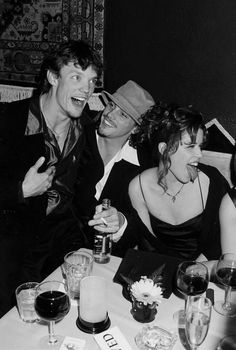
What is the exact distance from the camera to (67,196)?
249 cm

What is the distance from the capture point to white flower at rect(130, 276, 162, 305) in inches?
49.9

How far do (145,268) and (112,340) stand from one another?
353 millimetres

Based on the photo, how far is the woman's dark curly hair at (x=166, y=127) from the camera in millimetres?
2068

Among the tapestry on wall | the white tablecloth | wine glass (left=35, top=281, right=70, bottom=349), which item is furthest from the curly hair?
wine glass (left=35, top=281, right=70, bottom=349)

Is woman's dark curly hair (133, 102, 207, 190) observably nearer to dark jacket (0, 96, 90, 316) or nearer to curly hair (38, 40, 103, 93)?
curly hair (38, 40, 103, 93)

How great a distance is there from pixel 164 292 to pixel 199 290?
0.45ft

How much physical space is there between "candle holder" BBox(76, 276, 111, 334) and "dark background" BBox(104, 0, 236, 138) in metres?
2.16

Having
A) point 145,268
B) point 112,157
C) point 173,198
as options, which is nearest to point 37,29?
point 112,157

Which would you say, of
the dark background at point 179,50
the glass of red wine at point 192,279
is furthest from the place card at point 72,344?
the dark background at point 179,50

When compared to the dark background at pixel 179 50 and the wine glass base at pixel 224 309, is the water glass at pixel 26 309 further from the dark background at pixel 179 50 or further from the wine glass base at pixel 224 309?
the dark background at pixel 179 50

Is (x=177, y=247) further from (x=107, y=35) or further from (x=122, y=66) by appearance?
(x=107, y=35)

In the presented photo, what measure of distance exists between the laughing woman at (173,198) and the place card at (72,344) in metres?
0.91

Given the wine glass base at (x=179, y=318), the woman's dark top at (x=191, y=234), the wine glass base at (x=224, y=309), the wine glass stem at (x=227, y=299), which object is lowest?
the woman's dark top at (x=191, y=234)

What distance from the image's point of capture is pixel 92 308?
125cm
